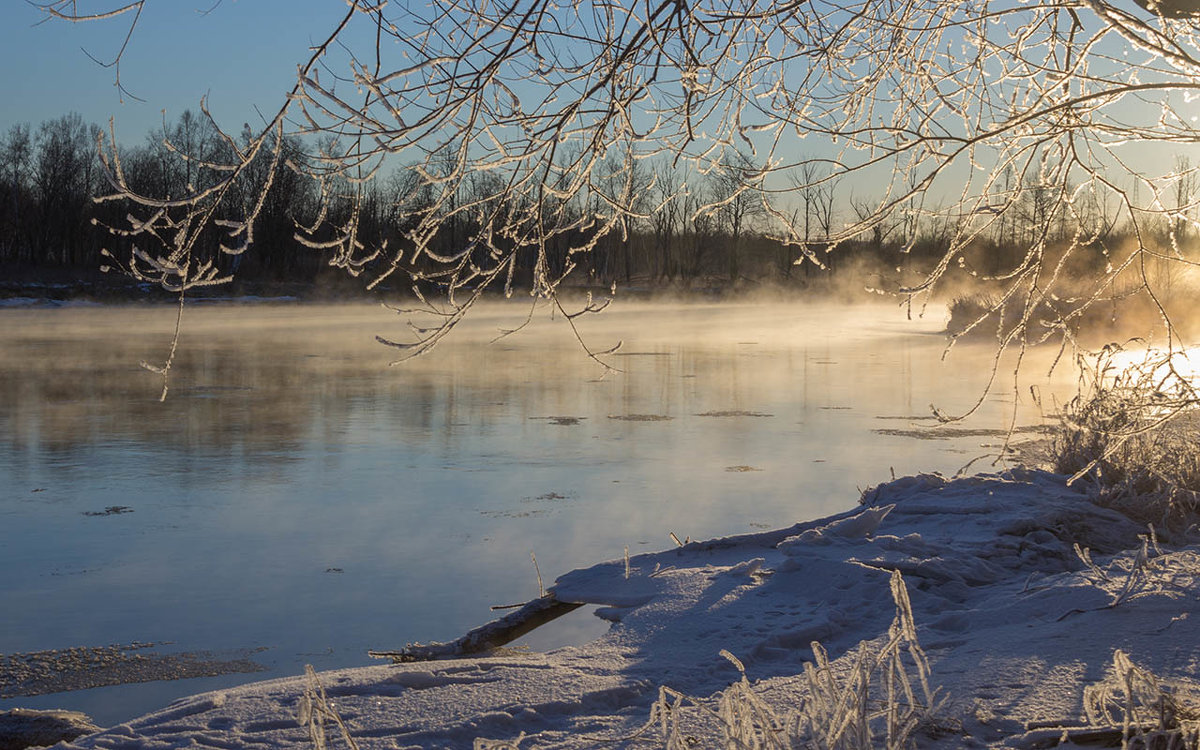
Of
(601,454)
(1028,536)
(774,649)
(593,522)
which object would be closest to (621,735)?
(774,649)

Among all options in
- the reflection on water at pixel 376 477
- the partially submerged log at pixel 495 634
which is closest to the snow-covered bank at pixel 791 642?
the partially submerged log at pixel 495 634

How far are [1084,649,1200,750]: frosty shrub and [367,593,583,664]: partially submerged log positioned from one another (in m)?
3.08

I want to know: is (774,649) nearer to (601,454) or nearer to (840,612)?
(840,612)

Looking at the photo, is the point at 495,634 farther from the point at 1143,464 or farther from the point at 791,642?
the point at 1143,464

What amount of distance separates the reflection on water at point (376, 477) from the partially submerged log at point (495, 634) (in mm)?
157

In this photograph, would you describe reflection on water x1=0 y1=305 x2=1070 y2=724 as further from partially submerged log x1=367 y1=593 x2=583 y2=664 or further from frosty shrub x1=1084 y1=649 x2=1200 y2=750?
frosty shrub x1=1084 y1=649 x2=1200 y2=750

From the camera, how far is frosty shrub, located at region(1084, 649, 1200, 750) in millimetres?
2858

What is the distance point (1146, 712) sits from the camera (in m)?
3.26

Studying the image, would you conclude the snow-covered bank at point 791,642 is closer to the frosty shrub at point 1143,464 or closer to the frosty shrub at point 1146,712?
the frosty shrub at point 1146,712

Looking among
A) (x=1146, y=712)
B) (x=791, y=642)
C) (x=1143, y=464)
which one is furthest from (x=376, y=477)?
(x=1146, y=712)

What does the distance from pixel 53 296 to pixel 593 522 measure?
4500cm

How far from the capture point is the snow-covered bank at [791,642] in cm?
396

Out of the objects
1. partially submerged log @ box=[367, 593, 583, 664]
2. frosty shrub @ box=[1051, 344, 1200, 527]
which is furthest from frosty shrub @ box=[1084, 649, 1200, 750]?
frosty shrub @ box=[1051, 344, 1200, 527]

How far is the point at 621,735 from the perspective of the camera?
3.85 metres
